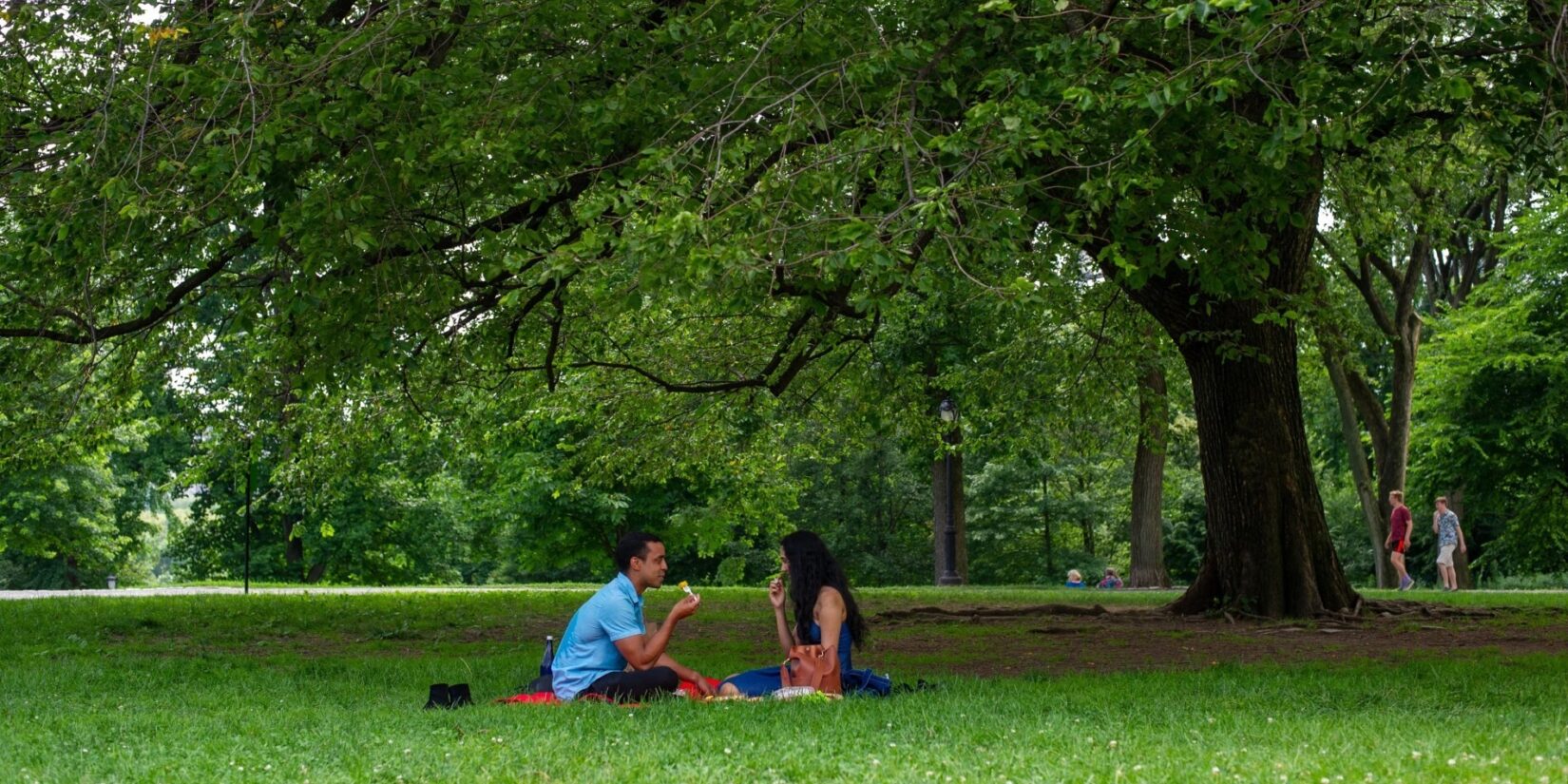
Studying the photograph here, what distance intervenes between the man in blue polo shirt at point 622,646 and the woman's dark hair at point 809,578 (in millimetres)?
660

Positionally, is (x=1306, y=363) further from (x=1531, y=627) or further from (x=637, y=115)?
(x=637, y=115)

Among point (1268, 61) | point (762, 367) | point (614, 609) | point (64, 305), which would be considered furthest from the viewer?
point (762, 367)

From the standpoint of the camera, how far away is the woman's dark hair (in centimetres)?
857

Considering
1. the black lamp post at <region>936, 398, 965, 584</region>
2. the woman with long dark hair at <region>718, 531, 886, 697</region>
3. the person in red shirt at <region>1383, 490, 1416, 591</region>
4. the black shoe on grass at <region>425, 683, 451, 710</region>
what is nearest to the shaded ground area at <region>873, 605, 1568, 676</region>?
the woman with long dark hair at <region>718, 531, 886, 697</region>

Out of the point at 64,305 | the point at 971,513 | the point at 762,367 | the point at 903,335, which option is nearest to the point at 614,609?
the point at 64,305

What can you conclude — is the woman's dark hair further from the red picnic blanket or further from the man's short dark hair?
the man's short dark hair

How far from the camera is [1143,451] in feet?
88.4

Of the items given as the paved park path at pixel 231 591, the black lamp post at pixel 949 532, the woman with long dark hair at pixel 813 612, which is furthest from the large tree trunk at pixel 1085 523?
the woman with long dark hair at pixel 813 612

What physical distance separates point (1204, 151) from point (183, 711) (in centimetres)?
772

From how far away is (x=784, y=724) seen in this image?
7246 mm

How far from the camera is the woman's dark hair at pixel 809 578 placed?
337 inches

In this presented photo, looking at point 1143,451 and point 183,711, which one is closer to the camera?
point 183,711

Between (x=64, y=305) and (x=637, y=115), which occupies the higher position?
(x=637, y=115)

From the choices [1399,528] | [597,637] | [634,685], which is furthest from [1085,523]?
[634,685]
